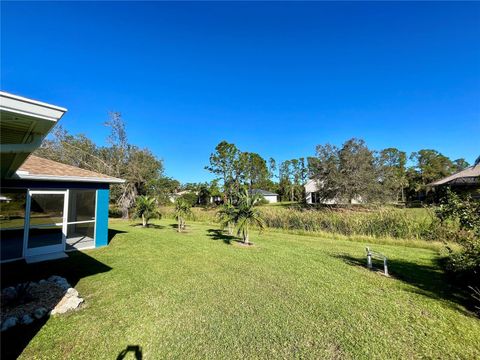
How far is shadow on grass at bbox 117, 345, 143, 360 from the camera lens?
9.29ft

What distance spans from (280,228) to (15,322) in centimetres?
1235

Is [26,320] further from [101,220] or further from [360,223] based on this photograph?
[360,223]

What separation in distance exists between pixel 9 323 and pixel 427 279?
8.74m

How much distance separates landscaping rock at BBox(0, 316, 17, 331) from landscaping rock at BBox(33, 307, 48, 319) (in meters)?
0.24

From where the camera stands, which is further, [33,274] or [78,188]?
[78,188]

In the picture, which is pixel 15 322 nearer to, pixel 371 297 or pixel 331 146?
pixel 371 297

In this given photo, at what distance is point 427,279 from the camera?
19.0 ft

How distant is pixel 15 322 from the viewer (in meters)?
3.57

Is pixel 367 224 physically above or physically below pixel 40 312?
above

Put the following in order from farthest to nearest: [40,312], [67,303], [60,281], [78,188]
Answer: [78,188] < [60,281] < [67,303] < [40,312]

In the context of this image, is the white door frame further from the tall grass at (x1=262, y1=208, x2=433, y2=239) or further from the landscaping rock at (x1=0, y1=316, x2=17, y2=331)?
the tall grass at (x1=262, y1=208, x2=433, y2=239)

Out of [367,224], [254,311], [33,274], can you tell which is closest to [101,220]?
[33,274]

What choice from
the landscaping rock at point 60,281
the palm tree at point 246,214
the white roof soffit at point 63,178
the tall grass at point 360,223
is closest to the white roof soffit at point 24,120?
the landscaping rock at point 60,281

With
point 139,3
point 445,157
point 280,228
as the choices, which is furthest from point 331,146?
point 445,157
